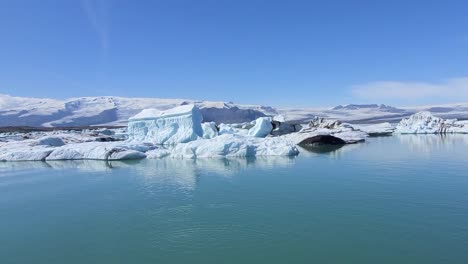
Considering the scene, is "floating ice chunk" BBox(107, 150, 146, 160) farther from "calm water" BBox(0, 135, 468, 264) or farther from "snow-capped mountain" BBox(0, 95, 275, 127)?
"snow-capped mountain" BBox(0, 95, 275, 127)

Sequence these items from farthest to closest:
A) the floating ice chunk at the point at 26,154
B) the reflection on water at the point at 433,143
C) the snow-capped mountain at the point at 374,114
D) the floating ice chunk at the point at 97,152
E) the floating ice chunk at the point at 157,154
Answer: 1. the snow-capped mountain at the point at 374,114
2. the reflection on water at the point at 433,143
3. the floating ice chunk at the point at 26,154
4. the floating ice chunk at the point at 157,154
5. the floating ice chunk at the point at 97,152

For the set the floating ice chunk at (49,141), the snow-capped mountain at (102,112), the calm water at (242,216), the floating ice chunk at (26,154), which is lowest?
the calm water at (242,216)

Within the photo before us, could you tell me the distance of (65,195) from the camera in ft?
37.2

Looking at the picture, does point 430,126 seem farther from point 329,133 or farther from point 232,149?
point 232,149

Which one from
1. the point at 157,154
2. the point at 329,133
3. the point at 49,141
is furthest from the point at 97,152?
the point at 329,133

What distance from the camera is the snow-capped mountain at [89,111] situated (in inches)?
3529

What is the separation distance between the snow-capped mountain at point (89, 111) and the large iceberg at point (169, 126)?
52651 millimetres

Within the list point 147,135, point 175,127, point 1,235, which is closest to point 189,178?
point 1,235

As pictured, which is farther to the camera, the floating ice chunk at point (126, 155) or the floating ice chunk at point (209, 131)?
the floating ice chunk at point (209, 131)

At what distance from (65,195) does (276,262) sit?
8.22 metres

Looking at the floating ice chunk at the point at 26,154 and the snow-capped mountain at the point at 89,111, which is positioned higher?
the snow-capped mountain at the point at 89,111

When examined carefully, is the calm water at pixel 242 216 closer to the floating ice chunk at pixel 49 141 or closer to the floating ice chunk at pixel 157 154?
the floating ice chunk at pixel 157 154

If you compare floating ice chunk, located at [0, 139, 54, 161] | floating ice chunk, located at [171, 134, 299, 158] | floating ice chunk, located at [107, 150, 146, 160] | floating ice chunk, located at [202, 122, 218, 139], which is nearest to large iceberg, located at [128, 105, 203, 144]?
floating ice chunk, located at [202, 122, 218, 139]

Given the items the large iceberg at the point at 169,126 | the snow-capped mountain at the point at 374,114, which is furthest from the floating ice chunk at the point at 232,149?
the snow-capped mountain at the point at 374,114
